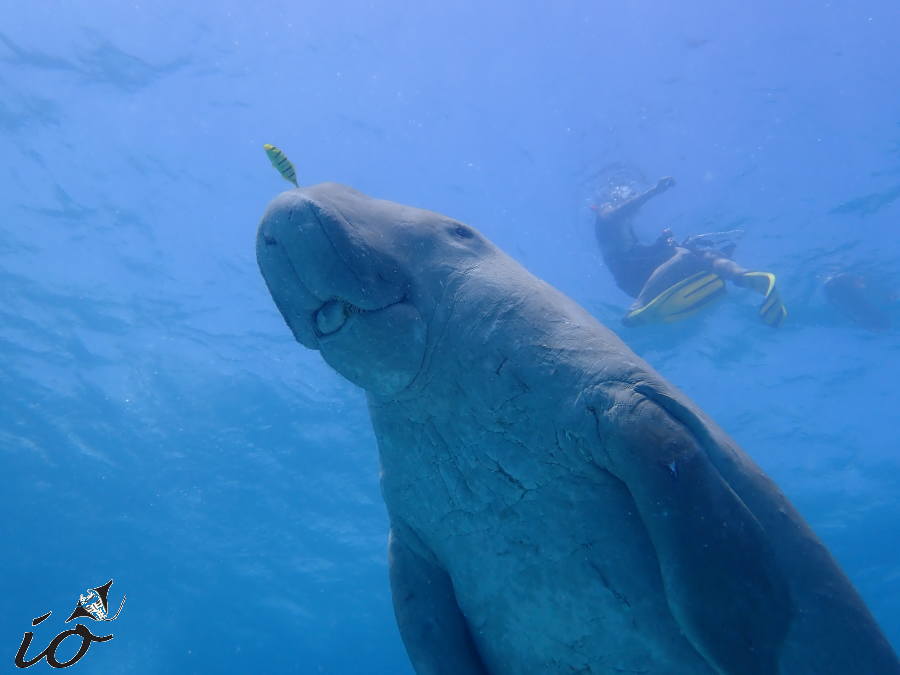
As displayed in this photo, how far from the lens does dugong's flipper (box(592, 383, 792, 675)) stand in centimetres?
158

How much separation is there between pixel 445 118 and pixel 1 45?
9925 millimetres

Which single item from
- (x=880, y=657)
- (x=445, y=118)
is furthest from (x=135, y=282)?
(x=880, y=657)

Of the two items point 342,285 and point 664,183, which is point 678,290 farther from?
point 342,285

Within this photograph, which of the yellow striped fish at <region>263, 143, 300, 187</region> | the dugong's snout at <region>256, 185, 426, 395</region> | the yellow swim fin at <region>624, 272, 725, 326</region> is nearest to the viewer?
the dugong's snout at <region>256, 185, 426, 395</region>

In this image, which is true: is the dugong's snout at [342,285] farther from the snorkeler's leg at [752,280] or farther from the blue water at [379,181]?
the snorkeler's leg at [752,280]

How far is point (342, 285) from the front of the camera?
195 centimetres

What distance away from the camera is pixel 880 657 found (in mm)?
1996

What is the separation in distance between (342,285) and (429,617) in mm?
1520

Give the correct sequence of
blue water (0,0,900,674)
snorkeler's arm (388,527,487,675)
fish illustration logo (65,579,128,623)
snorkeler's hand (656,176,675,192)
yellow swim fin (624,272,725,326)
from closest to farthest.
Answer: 1. fish illustration logo (65,579,128,623)
2. snorkeler's arm (388,527,487,675)
3. yellow swim fin (624,272,725,326)
4. blue water (0,0,900,674)
5. snorkeler's hand (656,176,675,192)

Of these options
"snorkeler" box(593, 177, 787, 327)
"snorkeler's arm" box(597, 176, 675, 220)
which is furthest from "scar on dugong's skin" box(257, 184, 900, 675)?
"snorkeler's arm" box(597, 176, 675, 220)

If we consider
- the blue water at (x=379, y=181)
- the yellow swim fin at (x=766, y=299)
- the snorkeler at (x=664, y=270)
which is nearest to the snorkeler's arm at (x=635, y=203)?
the snorkeler at (x=664, y=270)

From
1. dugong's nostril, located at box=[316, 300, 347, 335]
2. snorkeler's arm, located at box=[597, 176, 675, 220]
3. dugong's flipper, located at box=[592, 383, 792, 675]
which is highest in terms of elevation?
dugong's nostril, located at box=[316, 300, 347, 335]

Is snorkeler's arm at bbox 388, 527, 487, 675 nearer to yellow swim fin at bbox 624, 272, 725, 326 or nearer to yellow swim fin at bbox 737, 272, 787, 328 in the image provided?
yellow swim fin at bbox 624, 272, 725, 326

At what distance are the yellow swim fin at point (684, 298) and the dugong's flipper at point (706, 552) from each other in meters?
11.1
